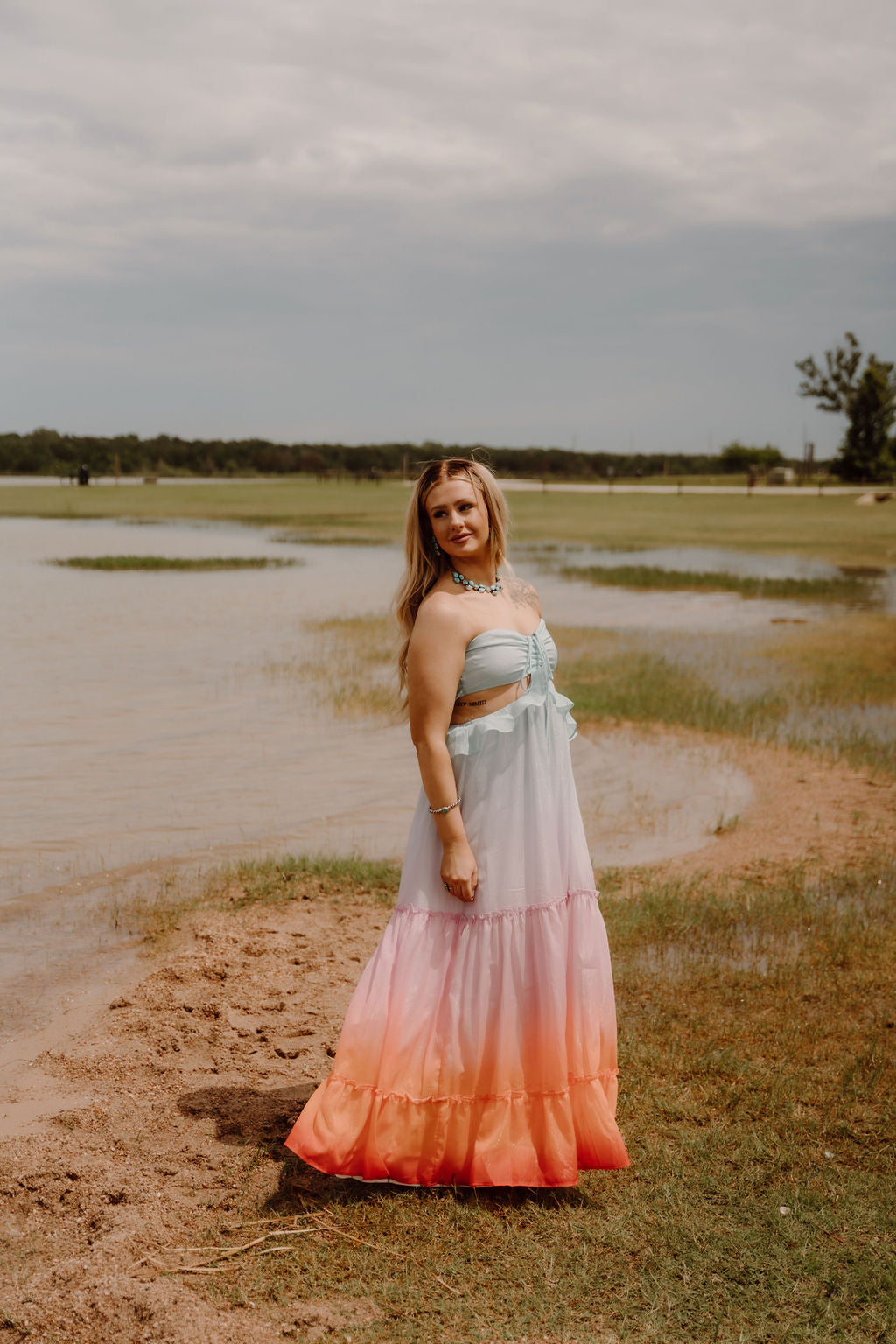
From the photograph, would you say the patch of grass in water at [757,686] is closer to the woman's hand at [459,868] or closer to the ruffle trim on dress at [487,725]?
the ruffle trim on dress at [487,725]

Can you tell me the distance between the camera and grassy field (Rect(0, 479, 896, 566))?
1543 inches

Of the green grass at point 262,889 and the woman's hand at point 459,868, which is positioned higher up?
the woman's hand at point 459,868

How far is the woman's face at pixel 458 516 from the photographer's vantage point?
3748mm

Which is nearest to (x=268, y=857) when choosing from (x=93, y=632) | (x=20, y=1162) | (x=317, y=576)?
(x=20, y=1162)

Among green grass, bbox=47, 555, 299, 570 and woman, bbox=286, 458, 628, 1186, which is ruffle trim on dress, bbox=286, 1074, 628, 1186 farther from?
green grass, bbox=47, 555, 299, 570

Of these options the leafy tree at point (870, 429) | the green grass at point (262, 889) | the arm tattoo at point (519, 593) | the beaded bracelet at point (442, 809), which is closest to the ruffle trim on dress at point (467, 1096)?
the beaded bracelet at point (442, 809)

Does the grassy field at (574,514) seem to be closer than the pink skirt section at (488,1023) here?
No

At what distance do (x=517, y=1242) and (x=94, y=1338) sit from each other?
1.28 metres

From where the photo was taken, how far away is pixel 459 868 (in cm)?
Result: 367

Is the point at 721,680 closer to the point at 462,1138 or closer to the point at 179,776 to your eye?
the point at 179,776

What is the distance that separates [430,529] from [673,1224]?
7.95ft

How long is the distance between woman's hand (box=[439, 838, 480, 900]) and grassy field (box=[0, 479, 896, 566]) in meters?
29.7

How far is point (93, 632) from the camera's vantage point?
59.2ft

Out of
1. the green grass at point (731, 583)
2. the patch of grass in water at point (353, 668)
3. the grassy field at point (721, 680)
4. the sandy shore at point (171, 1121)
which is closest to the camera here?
the sandy shore at point (171, 1121)
